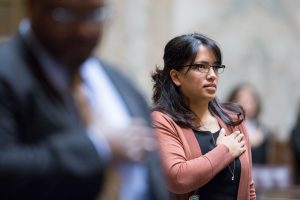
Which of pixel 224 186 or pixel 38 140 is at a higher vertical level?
pixel 38 140

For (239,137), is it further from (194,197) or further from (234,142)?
(194,197)

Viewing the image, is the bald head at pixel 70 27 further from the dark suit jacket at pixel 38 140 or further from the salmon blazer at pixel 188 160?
the salmon blazer at pixel 188 160

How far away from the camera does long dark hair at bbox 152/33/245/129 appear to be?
367 cm

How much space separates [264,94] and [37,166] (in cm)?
978

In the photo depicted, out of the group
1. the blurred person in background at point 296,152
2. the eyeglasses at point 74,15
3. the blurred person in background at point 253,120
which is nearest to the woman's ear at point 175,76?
the eyeglasses at point 74,15

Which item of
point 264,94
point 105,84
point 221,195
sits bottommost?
point 264,94

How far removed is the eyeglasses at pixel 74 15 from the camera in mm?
1996

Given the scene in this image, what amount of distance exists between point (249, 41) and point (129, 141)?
9516mm

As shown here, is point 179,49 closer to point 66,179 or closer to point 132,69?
point 66,179

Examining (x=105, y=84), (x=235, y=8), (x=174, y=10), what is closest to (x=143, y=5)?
(x=174, y=10)

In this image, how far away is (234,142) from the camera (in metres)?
3.56

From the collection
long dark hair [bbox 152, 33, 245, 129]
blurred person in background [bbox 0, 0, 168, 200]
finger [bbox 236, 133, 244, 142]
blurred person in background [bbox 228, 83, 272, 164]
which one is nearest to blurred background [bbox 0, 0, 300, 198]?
blurred person in background [bbox 228, 83, 272, 164]

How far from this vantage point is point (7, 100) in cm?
202

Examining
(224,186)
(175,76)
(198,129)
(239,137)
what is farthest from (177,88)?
(224,186)
